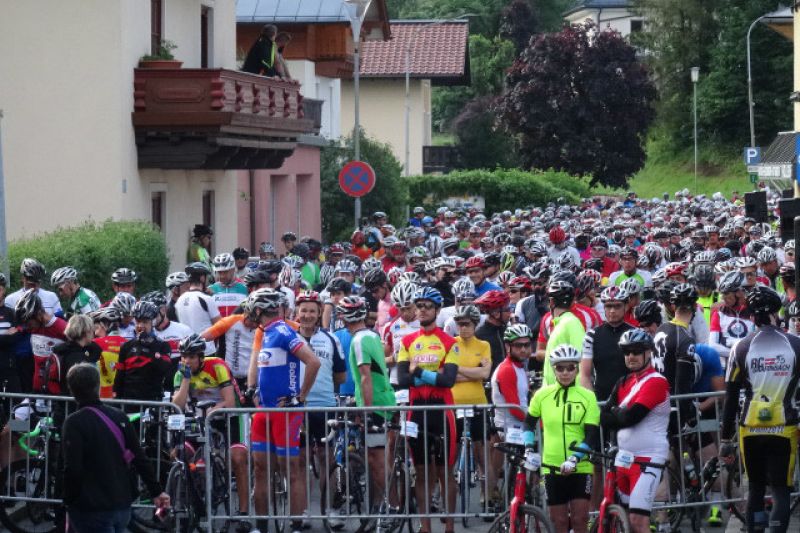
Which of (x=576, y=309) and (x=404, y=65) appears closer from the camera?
(x=576, y=309)

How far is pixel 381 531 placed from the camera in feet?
38.4

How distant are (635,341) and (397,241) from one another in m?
12.1

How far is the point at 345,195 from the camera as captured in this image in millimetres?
43219

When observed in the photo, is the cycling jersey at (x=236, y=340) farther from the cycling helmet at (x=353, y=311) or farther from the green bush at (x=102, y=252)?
the green bush at (x=102, y=252)

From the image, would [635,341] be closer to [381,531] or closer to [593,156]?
[381,531]

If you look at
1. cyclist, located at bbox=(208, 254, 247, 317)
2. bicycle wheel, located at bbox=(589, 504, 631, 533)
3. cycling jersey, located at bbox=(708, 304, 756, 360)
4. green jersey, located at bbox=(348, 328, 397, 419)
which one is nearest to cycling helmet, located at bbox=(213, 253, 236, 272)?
cyclist, located at bbox=(208, 254, 247, 317)

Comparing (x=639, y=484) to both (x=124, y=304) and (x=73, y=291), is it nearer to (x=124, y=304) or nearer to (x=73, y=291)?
(x=124, y=304)

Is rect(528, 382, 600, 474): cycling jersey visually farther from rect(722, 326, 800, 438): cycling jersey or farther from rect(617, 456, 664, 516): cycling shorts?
rect(722, 326, 800, 438): cycling jersey

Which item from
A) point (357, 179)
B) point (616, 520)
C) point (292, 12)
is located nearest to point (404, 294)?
point (616, 520)

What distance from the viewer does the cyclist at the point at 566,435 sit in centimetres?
1016

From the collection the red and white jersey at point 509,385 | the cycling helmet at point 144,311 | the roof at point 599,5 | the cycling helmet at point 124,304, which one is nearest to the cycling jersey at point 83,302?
the cycling helmet at point 124,304

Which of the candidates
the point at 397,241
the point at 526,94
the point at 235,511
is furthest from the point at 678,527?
the point at 526,94

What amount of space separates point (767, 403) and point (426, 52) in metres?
58.4

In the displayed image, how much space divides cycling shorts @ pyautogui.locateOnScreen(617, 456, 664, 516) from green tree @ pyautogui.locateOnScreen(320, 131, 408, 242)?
106 ft
